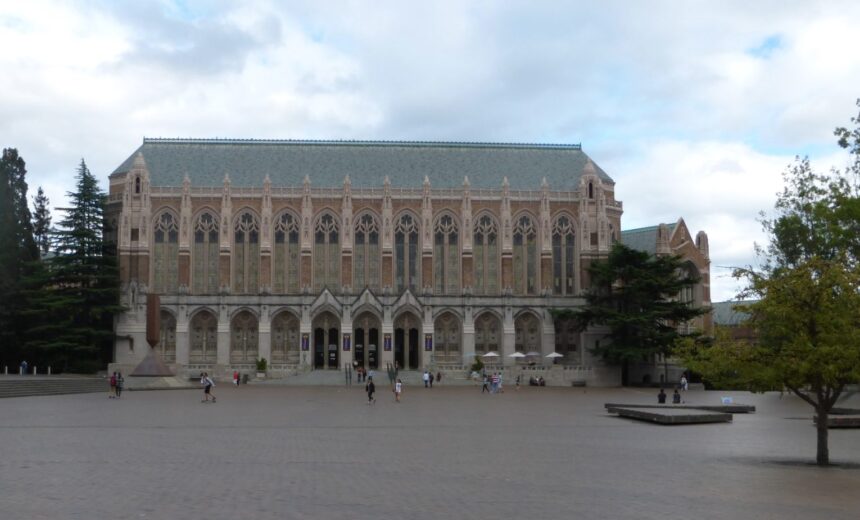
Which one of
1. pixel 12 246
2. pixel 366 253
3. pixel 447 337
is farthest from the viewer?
pixel 366 253

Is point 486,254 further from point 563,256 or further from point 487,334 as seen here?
point 487,334

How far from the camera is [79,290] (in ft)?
252

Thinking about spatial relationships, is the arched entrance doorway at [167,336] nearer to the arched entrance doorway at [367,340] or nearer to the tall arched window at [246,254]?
the tall arched window at [246,254]

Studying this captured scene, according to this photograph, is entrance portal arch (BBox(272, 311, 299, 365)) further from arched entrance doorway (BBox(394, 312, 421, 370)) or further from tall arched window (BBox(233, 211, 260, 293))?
arched entrance doorway (BBox(394, 312, 421, 370))

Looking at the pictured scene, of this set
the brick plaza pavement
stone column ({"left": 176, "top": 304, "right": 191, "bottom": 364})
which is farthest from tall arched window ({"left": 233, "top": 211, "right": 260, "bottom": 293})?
the brick plaza pavement

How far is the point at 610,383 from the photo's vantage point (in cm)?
7831

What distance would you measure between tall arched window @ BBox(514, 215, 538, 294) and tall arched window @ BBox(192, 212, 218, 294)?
2647cm

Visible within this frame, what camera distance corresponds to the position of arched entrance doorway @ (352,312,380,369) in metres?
82.7

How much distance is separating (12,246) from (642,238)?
200ft

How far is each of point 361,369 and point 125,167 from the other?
31311 mm

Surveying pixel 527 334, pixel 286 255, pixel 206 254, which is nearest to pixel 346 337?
pixel 286 255

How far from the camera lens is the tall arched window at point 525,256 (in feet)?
279

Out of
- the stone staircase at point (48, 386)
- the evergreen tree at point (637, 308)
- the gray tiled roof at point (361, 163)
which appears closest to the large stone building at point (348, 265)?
the gray tiled roof at point (361, 163)

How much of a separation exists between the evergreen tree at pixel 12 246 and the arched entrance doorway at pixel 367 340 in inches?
1062
